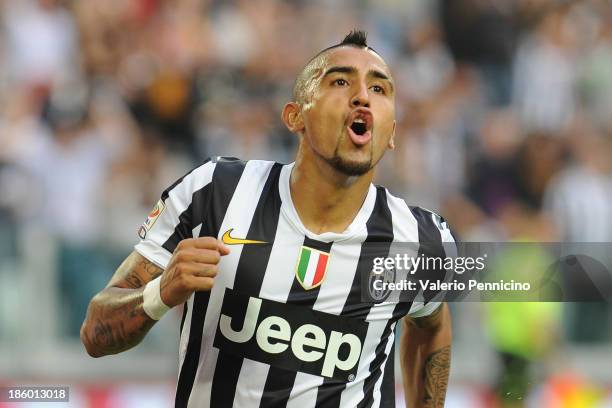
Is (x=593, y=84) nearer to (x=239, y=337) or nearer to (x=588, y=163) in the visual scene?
(x=588, y=163)

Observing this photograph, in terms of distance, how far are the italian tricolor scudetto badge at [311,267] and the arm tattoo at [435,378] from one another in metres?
0.64

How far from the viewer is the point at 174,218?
11.7 ft

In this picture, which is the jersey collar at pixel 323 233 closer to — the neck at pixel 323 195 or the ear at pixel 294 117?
→ the neck at pixel 323 195

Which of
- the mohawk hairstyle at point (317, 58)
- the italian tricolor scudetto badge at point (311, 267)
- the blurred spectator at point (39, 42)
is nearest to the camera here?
the italian tricolor scudetto badge at point (311, 267)

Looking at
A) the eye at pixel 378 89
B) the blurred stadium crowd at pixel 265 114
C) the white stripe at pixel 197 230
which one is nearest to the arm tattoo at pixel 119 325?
the white stripe at pixel 197 230

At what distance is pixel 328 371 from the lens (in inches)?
139

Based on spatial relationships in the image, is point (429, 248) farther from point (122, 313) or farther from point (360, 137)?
point (122, 313)

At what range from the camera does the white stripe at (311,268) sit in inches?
141

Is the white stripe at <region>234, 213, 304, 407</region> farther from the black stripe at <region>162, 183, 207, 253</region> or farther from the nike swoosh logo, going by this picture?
the black stripe at <region>162, 183, 207, 253</region>

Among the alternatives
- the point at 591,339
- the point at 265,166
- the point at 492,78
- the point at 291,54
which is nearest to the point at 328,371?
the point at 265,166

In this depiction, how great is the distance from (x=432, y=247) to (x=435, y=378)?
1.69ft

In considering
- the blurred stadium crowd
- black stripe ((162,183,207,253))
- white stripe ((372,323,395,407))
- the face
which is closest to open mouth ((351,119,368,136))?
the face

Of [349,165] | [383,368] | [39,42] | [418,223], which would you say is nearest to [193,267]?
[349,165]

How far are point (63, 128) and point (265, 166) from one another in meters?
4.71
